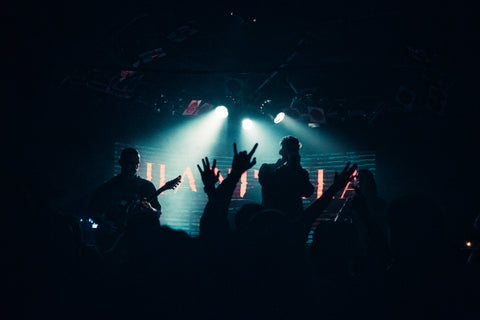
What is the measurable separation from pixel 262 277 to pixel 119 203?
406 cm

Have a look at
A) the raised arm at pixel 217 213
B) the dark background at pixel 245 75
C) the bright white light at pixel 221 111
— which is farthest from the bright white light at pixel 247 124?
the raised arm at pixel 217 213

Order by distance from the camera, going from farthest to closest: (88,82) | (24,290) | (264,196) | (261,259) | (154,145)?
(154,145)
(88,82)
(264,196)
(24,290)
(261,259)

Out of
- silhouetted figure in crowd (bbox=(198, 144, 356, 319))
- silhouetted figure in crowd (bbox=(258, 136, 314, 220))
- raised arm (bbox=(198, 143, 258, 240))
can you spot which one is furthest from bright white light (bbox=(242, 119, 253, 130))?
Result: silhouetted figure in crowd (bbox=(198, 144, 356, 319))

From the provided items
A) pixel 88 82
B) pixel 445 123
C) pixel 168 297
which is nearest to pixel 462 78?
pixel 445 123

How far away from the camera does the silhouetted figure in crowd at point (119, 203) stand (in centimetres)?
568

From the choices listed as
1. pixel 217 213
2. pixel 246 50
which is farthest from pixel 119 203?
pixel 246 50

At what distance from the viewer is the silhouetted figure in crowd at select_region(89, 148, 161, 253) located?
568 cm

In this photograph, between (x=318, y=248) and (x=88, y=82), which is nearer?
(x=318, y=248)

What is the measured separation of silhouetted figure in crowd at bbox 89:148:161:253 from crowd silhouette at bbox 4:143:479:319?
2.91 meters

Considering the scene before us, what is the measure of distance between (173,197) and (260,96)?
3320mm

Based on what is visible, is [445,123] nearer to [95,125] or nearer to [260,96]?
[260,96]

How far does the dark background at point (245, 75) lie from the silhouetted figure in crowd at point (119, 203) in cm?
123

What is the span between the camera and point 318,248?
240 cm

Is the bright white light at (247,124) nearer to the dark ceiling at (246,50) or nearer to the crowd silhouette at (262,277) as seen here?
the dark ceiling at (246,50)
